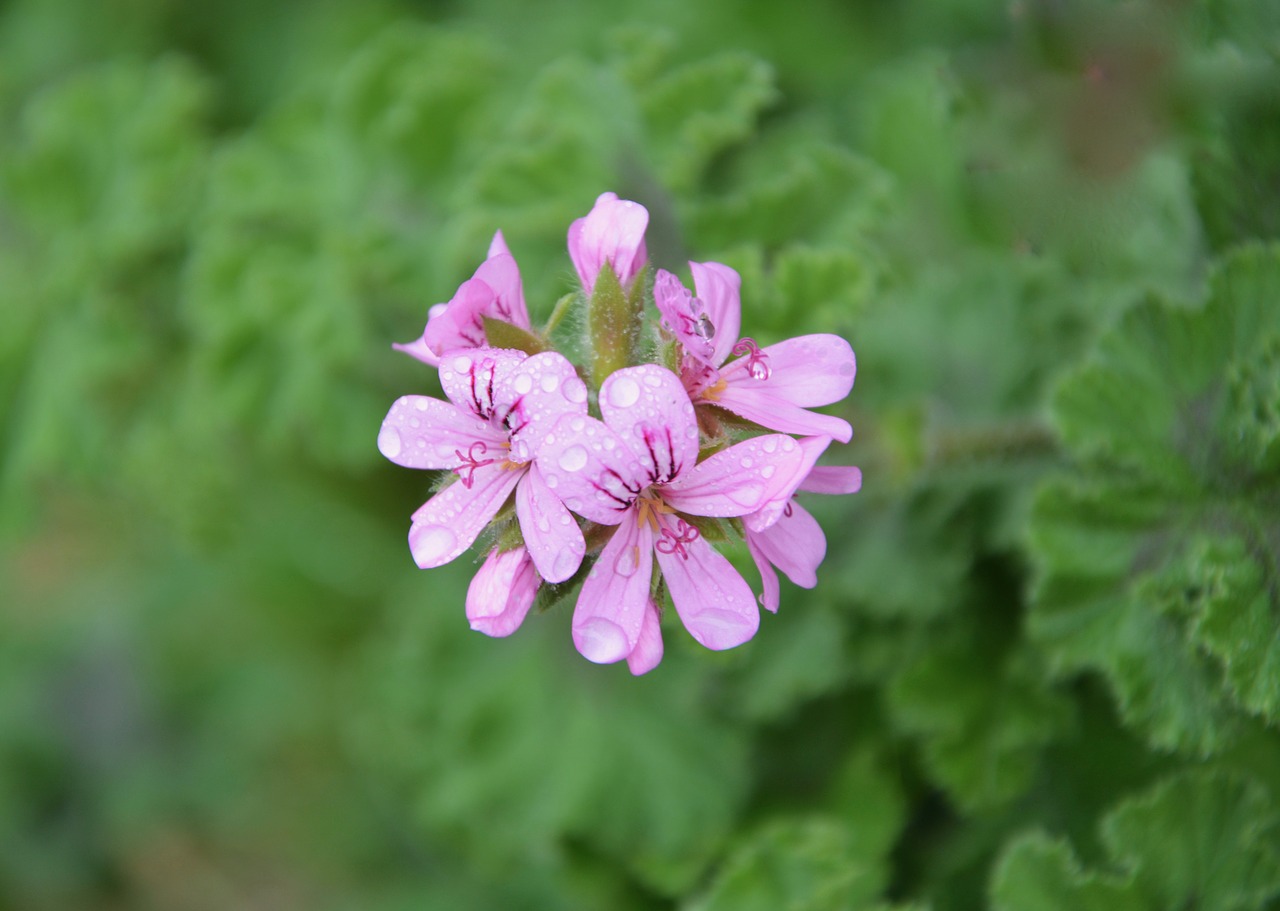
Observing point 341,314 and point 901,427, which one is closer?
point 901,427

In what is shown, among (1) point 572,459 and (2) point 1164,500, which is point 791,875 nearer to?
(2) point 1164,500

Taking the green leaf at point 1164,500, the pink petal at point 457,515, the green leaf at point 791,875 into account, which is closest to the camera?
the pink petal at point 457,515

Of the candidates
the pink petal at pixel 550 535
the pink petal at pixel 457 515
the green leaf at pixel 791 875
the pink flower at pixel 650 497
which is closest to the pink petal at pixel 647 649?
the pink flower at pixel 650 497

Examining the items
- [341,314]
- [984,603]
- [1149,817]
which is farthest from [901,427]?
[341,314]

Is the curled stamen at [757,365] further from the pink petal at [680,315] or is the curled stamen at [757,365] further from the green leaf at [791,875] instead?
the green leaf at [791,875]

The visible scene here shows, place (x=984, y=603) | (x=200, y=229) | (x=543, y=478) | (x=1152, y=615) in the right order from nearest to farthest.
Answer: (x=543, y=478)
(x=1152, y=615)
(x=984, y=603)
(x=200, y=229)

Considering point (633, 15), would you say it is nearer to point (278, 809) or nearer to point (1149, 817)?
point (1149, 817)

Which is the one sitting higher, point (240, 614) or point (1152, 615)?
point (1152, 615)
